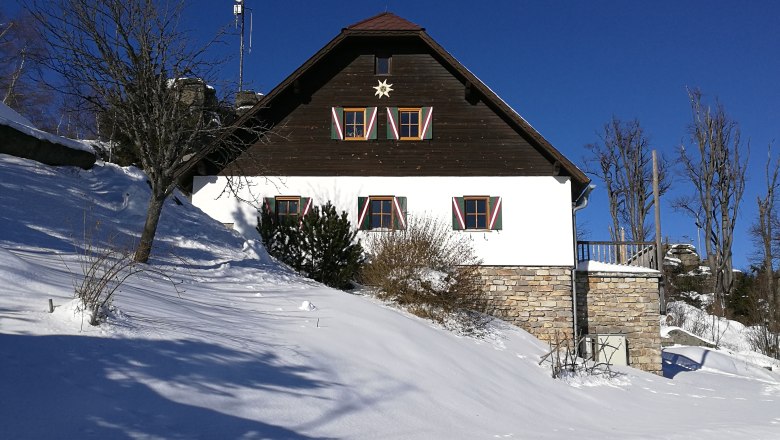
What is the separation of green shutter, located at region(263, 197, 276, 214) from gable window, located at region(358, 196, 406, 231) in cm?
226

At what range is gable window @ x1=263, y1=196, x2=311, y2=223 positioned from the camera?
16664 millimetres

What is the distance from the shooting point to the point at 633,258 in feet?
59.2

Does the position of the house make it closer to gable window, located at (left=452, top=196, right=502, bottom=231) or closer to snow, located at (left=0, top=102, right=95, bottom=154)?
gable window, located at (left=452, top=196, right=502, bottom=231)

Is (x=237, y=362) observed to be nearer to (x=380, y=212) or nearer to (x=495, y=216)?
(x=380, y=212)

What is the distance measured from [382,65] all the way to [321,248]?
18.4ft

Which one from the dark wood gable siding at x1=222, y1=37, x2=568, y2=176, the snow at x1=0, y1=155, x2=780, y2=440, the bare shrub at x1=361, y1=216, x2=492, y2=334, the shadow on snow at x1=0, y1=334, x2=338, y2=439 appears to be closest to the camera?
the shadow on snow at x1=0, y1=334, x2=338, y2=439

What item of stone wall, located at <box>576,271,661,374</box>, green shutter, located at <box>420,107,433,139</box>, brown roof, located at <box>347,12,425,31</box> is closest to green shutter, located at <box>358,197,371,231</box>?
green shutter, located at <box>420,107,433,139</box>

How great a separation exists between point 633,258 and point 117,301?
49.0 feet

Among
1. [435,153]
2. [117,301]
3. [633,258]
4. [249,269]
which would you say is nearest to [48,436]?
[117,301]

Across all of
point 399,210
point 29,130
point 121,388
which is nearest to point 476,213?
point 399,210

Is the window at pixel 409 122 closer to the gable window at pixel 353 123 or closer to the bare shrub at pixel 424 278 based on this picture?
the gable window at pixel 353 123

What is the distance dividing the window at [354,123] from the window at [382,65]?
1.16 metres

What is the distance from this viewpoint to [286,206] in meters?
16.9

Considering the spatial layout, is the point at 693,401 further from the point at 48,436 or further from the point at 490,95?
the point at 48,436
